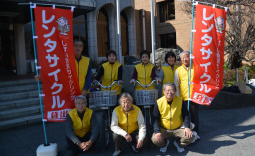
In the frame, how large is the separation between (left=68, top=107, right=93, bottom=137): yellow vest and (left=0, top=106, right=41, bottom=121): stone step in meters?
2.90

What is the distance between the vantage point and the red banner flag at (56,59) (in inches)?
150

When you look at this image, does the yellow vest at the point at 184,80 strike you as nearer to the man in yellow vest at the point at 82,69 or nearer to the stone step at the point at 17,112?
the man in yellow vest at the point at 82,69

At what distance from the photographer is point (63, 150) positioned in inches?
166

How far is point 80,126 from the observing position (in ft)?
13.0

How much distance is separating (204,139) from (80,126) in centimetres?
260

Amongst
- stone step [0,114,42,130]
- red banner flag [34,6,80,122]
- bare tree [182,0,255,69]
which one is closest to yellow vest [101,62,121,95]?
red banner flag [34,6,80,122]

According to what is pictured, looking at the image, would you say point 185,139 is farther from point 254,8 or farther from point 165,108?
point 254,8

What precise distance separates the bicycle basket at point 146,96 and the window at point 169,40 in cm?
1858

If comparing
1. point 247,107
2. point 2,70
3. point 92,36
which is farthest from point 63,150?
point 92,36

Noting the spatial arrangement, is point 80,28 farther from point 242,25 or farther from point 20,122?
point 20,122

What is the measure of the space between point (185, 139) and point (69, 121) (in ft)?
6.76

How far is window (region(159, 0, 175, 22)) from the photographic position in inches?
843

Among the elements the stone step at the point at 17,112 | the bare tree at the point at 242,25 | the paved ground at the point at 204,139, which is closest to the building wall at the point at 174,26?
the bare tree at the point at 242,25

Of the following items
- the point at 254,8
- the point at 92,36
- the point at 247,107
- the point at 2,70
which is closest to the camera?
the point at 247,107
